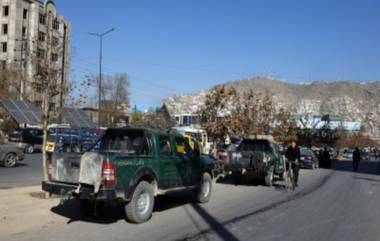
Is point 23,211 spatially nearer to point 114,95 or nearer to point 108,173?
point 108,173

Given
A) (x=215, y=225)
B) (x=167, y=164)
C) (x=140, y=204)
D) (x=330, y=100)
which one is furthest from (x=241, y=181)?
(x=330, y=100)

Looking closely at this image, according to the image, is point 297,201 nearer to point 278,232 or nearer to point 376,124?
point 278,232

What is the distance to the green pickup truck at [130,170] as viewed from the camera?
34.8ft

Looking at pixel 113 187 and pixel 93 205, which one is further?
pixel 93 205

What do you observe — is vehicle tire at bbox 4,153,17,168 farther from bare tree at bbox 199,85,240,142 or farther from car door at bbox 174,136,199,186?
car door at bbox 174,136,199,186

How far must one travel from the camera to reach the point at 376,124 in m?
174

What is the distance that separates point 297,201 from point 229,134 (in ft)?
62.6

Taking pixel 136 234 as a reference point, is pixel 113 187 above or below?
above

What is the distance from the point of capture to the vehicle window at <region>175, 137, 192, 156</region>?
13511mm

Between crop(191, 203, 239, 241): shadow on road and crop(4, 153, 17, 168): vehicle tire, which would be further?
crop(4, 153, 17, 168): vehicle tire

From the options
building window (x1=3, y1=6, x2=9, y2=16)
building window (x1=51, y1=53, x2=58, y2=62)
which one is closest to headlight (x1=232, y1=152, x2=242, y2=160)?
building window (x1=51, y1=53, x2=58, y2=62)

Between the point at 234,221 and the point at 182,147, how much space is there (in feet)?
8.77

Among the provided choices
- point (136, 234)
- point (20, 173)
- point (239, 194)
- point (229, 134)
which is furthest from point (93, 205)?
point (229, 134)

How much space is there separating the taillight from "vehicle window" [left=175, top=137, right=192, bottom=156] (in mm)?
3059
